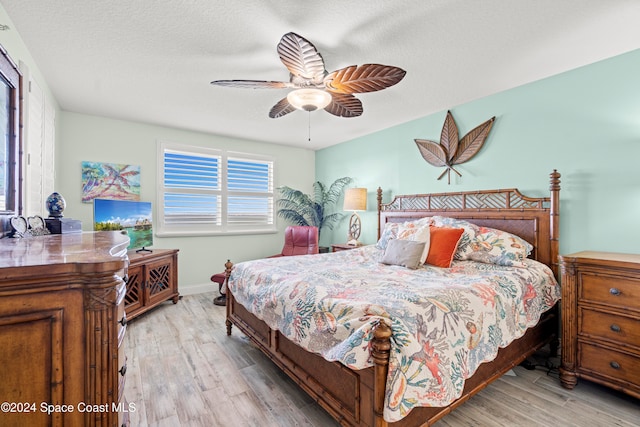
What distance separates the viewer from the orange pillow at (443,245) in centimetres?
249

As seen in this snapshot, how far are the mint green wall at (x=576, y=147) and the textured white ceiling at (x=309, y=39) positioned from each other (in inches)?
6.5

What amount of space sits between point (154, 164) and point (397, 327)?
3.97 m

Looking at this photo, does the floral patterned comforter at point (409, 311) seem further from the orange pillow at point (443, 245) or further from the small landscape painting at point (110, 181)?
the small landscape painting at point (110, 181)

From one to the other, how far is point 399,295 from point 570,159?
6.87ft

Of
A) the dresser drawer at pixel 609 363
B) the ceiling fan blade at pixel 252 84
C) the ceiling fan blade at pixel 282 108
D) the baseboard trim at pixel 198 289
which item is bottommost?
the baseboard trim at pixel 198 289

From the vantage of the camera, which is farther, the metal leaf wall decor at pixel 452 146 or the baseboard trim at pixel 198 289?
the baseboard trim at pixel 198 289

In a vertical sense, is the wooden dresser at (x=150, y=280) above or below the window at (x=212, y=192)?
below

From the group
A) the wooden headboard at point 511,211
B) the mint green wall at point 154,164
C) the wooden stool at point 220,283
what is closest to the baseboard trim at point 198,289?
the mint green wall at point 154,164

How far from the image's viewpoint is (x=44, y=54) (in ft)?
7.32

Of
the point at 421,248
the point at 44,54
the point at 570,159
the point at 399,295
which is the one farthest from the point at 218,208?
the point at 570,159

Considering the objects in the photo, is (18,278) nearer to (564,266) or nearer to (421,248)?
(421,248)

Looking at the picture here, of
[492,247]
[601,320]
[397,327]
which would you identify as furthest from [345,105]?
[601,320]

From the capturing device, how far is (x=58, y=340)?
0.79 meters

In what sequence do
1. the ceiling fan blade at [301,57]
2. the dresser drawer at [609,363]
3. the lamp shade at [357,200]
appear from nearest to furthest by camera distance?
the ceiling fan blade at [301,57] < the dresser drawer at [609,363] < the lamp shade at [357,200]
